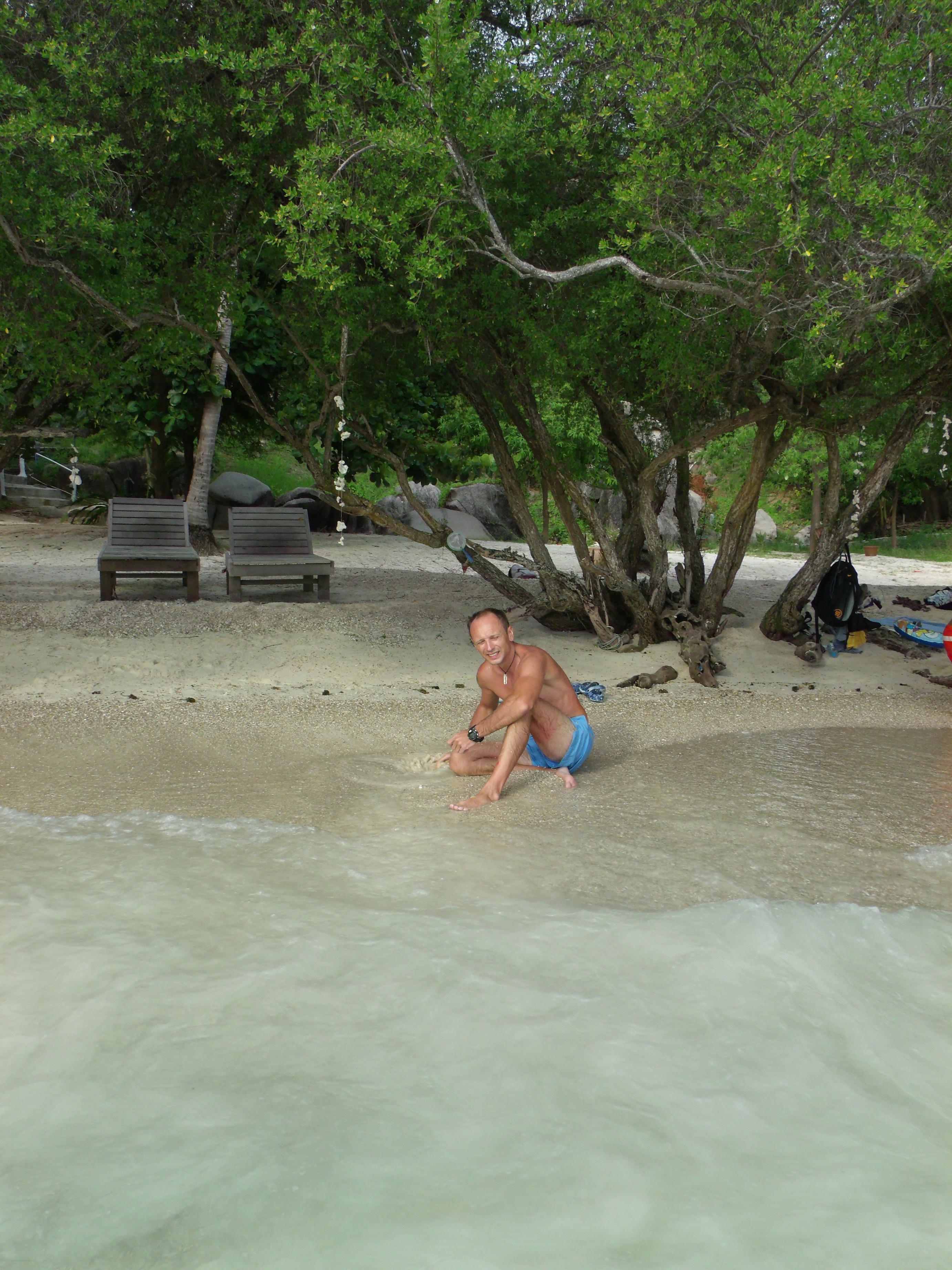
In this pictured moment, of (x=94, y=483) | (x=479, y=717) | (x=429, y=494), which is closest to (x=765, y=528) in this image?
(x=429, y=494)

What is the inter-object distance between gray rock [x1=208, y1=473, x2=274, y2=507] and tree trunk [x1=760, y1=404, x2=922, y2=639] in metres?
13.5

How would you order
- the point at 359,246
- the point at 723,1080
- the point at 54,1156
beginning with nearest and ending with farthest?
the point at 54,1156
the point at 723,1080
the point at 359,246

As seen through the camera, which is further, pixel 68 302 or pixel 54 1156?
pixel 68 302

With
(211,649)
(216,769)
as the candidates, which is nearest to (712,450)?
(211,649)

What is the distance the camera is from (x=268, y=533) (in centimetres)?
1252

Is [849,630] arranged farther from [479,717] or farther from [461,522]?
[461,522]

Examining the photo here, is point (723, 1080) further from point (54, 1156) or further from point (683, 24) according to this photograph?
point (683, 24)

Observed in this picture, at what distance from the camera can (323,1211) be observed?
294 cm

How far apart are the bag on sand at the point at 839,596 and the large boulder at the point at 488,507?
16229mm

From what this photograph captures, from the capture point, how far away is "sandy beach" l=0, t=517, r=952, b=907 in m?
5.54

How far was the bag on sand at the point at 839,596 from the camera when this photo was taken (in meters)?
9.54

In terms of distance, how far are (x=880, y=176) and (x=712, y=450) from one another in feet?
62.3

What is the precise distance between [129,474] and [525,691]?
66.7 feet

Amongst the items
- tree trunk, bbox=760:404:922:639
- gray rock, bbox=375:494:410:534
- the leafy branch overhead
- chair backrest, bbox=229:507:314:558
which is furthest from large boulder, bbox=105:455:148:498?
tree trunk, bbox=760:404:922:639
